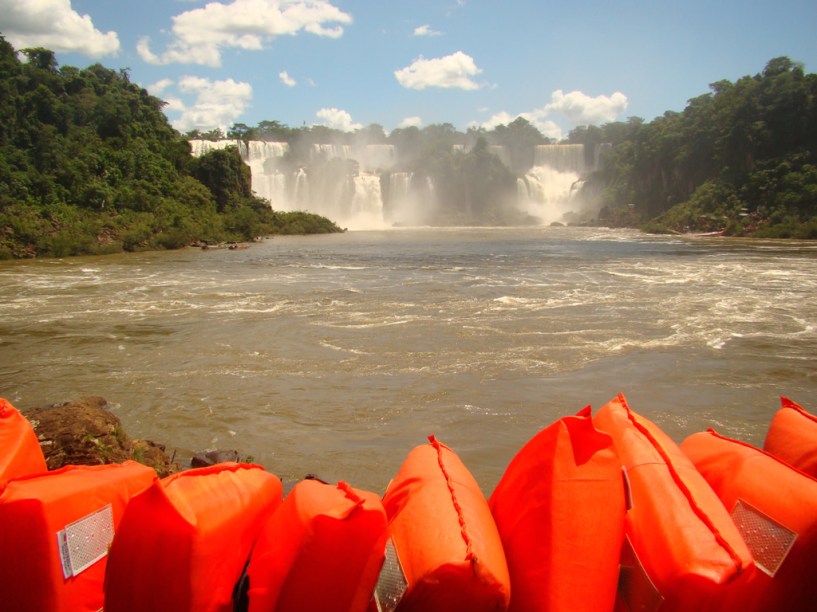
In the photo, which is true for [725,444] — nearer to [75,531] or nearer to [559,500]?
[559,500]

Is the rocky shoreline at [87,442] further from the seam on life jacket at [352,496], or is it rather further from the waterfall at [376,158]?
the waterfall at [376,158]

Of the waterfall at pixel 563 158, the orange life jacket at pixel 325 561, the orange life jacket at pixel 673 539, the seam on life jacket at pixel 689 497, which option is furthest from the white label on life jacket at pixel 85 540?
the waterfall at pixel 563 158

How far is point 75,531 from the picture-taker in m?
1.96

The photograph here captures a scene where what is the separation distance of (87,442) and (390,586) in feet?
8.49

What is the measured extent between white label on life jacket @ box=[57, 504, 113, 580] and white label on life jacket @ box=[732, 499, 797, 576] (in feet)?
6.56

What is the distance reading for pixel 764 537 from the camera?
1.97 m

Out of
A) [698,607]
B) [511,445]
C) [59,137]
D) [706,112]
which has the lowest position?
[511,445]

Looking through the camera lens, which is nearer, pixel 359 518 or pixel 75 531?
pixel 359 518

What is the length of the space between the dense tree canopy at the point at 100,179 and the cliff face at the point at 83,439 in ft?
90.0

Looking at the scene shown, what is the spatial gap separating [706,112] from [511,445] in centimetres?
6172

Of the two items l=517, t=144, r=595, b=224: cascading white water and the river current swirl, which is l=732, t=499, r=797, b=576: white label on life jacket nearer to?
the river current swirl

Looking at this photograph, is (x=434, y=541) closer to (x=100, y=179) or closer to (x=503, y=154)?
(x=100, y=179)

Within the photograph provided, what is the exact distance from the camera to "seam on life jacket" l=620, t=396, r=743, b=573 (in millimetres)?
1812

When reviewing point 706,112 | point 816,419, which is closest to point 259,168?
point 706,112
